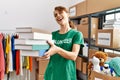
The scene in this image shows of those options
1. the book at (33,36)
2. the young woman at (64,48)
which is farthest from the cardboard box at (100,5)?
the book at (33,36)

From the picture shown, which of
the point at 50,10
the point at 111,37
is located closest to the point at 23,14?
the point at 50,10

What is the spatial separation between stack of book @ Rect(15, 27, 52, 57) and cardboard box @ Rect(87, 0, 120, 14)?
1329 millimetres

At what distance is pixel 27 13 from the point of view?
377cm

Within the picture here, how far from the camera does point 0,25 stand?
3580mm

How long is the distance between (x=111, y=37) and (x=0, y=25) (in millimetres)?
2423

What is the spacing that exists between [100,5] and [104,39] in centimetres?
53

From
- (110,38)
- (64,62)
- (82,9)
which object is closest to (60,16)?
(64,62)

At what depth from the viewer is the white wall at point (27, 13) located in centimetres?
362

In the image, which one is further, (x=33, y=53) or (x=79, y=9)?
(x=79, y=9)

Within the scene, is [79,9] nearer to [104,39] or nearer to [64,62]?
[104,39]

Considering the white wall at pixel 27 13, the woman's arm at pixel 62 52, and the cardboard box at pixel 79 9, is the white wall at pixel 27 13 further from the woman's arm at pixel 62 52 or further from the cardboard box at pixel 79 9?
the woman's arm at pixel 62 52

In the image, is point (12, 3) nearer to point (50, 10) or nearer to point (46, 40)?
point (50, 10)

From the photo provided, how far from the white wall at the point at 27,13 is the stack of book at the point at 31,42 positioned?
274cm

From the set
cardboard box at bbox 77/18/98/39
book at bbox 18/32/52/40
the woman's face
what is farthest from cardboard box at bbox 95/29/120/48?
book at bbox 18/32/52/40
